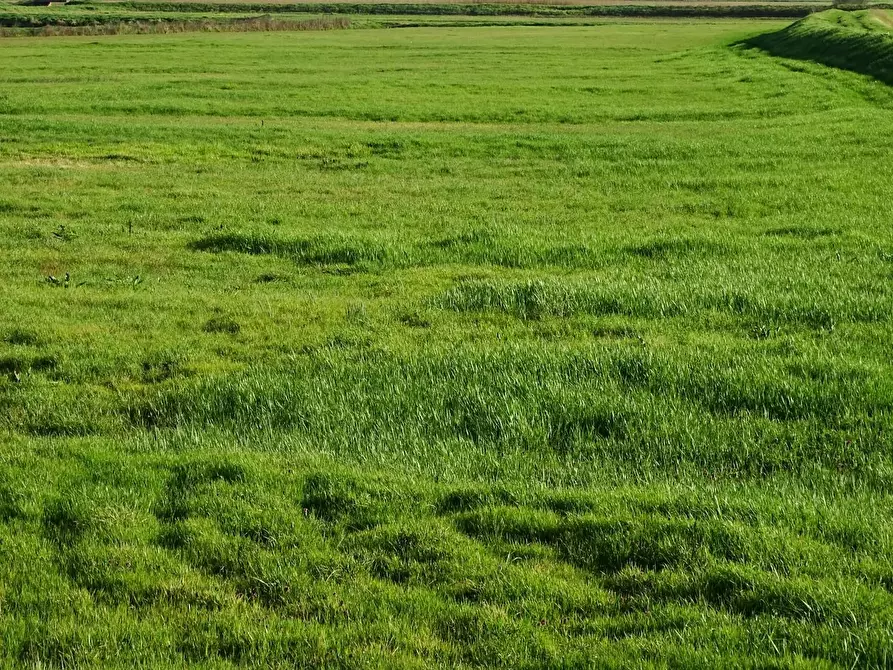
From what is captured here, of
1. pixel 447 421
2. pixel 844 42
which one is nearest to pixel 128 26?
pixel 844 42

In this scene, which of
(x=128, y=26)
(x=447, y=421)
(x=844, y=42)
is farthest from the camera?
(x=128, y=26)

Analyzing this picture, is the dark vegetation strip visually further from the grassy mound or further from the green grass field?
the green grass field

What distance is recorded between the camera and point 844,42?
40938 millimetres

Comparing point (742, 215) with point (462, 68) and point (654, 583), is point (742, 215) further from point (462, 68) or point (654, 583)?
point (462, 68)

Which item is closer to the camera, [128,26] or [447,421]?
[447,421]

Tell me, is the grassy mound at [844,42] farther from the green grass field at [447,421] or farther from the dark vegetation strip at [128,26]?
the dark vegetation strip at [128,26]

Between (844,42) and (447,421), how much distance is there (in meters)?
41.0

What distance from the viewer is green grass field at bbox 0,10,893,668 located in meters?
4.40

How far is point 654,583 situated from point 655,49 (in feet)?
193

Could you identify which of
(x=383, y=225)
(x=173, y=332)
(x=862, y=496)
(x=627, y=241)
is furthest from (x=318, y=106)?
(x=862, y=496)

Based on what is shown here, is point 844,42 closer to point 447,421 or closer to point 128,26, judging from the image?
point 447,421

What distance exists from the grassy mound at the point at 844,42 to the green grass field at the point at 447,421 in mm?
20925

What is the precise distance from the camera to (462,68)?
45.6 m

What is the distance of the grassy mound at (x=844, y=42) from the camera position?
35188 mm
